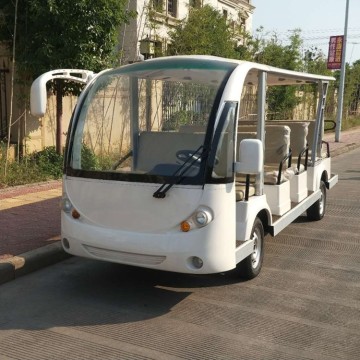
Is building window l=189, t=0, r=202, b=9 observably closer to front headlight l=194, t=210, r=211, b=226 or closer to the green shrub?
the green shrub

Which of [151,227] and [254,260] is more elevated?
[151,227]

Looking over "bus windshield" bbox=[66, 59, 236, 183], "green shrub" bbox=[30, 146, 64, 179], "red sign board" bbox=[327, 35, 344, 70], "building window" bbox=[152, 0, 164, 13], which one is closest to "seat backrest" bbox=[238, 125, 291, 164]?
"bus windshield" bbox=[66, 59, 236, 183]

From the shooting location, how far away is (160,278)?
4977mm

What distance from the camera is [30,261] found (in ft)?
17.0

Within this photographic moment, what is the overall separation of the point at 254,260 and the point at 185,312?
43.6 inches

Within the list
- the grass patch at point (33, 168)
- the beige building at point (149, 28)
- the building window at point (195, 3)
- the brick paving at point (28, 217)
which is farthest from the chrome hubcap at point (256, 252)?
the building window at point (195, 3)

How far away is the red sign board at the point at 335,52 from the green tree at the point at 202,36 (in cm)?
735

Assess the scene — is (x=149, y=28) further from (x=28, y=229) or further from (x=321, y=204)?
(x=28, y=229)

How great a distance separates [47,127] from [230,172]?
7.78 metres

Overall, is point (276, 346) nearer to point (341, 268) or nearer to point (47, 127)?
point (341, 268)

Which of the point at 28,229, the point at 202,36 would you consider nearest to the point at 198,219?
the point at 28,229

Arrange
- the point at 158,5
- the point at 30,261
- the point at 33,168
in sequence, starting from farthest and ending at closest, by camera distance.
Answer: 1. the point at 158,5
2. the point at 33,168
3. the point at 30,261

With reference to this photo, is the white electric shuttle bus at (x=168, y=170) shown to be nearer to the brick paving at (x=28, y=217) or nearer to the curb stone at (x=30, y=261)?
the curb stone at (x=30, y=261)

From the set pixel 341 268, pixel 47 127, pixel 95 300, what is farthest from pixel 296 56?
pixel 95 300
